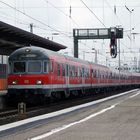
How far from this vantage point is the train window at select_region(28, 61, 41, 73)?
28453 millimetres

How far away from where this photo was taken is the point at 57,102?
32.6m

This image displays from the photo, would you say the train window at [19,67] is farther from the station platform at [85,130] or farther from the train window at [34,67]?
the station platform at [85,130]

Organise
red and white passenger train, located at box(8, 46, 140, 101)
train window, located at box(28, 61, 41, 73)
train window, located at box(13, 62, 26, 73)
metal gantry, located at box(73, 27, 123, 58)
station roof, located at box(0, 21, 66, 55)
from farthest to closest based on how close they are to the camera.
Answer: metal gantry, located at box(73, 27, 123, 58) → station roof, located at box(0, 21, 66, 55) → train window, located at box(13, 62, 26, 73) → train window, located at box(28, 61, 41, 73) → red and white passenger train, located at box(8, 46, 140, 101)

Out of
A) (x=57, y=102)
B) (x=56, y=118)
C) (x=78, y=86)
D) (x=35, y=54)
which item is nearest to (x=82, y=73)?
(x=78, y=86)

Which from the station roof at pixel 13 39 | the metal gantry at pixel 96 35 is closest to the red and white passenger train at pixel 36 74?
the station roof at pixel 13 39

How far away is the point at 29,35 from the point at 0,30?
13.7 feet

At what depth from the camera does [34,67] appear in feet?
93.9

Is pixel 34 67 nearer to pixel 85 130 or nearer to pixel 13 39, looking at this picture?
pixel 13 39

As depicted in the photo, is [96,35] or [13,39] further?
[96,35]

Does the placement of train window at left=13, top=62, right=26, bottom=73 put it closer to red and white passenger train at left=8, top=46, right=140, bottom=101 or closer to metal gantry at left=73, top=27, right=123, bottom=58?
red and white passenger train at left=8, top=46, right=140, bottom=101

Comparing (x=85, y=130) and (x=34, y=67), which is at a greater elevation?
(x=34, y=67)

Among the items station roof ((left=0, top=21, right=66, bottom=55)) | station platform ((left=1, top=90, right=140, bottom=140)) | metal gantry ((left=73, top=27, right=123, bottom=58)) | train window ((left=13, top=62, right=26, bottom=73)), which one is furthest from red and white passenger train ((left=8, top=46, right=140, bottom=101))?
metal gantry ((left=73, top=27, right=123, bottom=58))

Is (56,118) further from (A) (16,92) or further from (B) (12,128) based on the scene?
(A) (16,92)

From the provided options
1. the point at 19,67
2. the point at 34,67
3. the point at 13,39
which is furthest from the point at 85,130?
the point at 13,39
